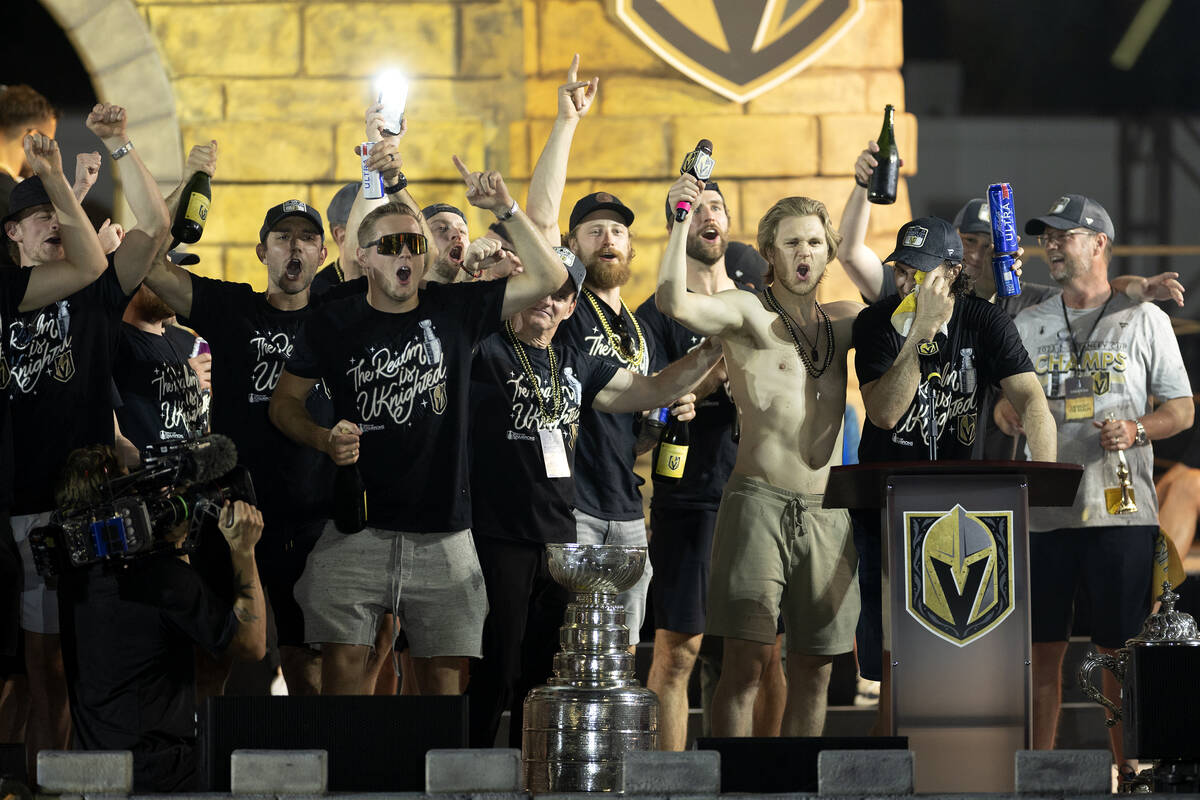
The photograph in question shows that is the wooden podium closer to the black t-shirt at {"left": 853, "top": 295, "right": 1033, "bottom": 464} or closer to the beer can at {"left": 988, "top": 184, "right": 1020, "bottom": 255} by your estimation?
the black t-shirt at {"left": 853, "top": 295, "right": 1033, "bottom": 464}

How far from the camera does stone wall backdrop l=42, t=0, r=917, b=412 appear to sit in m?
7.14

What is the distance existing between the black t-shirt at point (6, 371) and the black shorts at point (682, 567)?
195cm

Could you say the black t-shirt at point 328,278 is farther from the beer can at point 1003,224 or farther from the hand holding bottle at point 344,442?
the beer can at point 1003,224

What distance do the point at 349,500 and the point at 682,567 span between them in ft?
4.10

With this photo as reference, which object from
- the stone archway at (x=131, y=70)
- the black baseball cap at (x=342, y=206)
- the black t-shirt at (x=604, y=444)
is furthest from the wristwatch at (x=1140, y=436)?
the stone archway at (x=131, y=70)

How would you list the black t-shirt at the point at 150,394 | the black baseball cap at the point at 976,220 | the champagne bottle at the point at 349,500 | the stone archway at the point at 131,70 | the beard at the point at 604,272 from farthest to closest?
the stone archway at the point at 131,70, the black baseball cap at the point at 976,220, the beard at the point at 604,272, the black t-shirt at the point at 150,394, the champagne bottle at the point at 349,500

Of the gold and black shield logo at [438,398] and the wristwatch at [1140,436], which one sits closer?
the gold and black shield logo at [438,398]

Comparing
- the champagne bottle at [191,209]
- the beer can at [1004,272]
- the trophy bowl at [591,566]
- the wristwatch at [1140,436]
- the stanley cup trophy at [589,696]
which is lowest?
the stanley cup trophy at [589,696]

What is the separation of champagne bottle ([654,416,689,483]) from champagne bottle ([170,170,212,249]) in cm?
153

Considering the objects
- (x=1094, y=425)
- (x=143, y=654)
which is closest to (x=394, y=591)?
(x=143, y=654)

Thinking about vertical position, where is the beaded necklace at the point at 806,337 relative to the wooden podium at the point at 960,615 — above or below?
above

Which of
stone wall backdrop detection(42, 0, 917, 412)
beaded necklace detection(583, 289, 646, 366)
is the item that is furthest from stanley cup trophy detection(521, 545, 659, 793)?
stone wall backdrop detection(42, 0, 917, 412)

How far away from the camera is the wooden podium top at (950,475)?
3.88 meters

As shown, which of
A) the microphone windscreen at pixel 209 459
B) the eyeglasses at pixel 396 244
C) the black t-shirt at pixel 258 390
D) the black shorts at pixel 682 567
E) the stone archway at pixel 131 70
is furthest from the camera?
the stone archway at pixel 131 70
